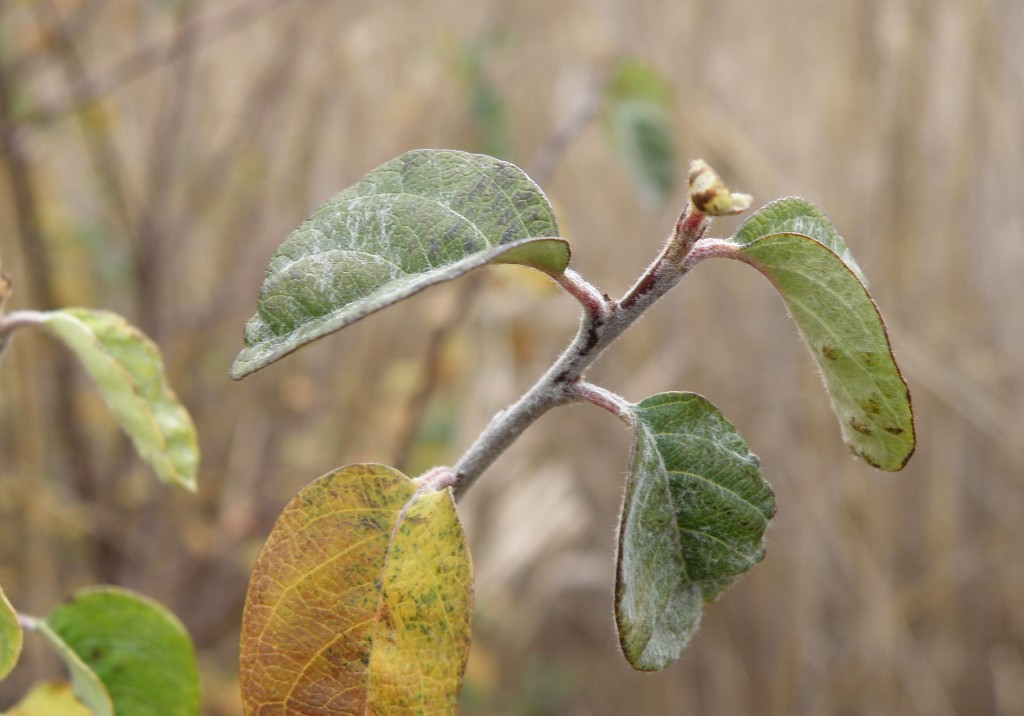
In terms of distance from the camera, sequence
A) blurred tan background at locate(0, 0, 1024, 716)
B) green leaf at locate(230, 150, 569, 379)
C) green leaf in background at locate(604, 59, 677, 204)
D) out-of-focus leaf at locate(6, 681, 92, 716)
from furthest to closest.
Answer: blurred tan background at locate(0, 0, 1024, 716) → green leaf in background at locate(604, 59, 677, 204) → out-of-focus leaf at locate(6, 681, 92, 716) → green leaf at locate(230, 150, 569, 379)

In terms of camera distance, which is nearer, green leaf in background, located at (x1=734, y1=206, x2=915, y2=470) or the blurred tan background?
green leaf in background, located at (x1=734, y1=206, x2=915, y2=470)

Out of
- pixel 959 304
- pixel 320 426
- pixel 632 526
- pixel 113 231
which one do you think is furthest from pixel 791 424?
pixel 632 526

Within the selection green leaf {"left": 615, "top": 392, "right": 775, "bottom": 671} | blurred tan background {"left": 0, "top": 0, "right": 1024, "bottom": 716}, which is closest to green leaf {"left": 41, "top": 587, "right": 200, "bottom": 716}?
green leaf {"left": 615, "top": 392, "right": 775, "bottom": 671}

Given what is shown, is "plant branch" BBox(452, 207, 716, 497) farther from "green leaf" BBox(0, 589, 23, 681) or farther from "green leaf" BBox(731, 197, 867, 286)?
"green leaf" BBox(0, 589, 23, 681)

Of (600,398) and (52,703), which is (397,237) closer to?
(600,398)

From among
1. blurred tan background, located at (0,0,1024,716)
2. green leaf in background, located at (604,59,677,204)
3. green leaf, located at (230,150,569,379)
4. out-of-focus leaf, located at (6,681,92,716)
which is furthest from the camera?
blurred tan background, located at (0,0,1024,716)

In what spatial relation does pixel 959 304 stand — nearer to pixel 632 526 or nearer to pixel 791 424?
pixel 791 424
